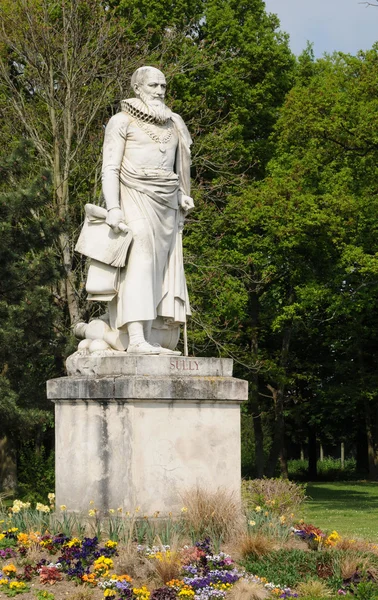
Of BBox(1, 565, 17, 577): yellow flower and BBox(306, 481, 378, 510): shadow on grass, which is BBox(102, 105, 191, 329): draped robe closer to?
BBox(1, 565, 17, 577): yellow flower

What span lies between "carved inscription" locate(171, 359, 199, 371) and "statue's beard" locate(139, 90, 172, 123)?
7.80 ft

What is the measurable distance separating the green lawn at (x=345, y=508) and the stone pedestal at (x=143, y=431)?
85.8 inches

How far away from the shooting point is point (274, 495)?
13.3 m

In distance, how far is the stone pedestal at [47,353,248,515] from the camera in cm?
909

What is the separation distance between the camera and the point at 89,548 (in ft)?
27.0

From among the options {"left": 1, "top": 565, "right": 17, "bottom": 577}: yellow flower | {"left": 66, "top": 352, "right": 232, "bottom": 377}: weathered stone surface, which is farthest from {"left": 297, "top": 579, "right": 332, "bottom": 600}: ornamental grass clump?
{"left": 66, "top": 352, "right": 232, "bottom": 377}: weathered stone surface

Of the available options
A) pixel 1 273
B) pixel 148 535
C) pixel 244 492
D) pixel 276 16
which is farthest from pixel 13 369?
pixel 276 16

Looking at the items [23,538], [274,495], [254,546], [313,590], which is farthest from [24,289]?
[313,590]

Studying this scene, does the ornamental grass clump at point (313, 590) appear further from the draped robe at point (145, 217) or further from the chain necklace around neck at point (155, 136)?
the chain necklace around neck at point (155, 136)

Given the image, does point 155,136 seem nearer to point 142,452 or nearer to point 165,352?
point 165,352

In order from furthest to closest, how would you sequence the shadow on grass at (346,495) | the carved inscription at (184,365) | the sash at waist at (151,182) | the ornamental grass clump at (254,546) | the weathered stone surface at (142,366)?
1. the shadow on grass at (346,495)
2. the sash at waist at (151,182)
3. the carved inscription at (184,365)
4. the weathered stone surface at (142,366)
5. the ornamental grass clump at (254,546)

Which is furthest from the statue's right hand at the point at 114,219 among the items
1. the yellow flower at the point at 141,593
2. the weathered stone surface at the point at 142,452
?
the yellow flower at the point at 141,593

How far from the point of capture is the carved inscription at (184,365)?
9.37m

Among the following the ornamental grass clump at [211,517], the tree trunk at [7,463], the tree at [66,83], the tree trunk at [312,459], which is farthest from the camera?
the tree trunk at [312,459]
